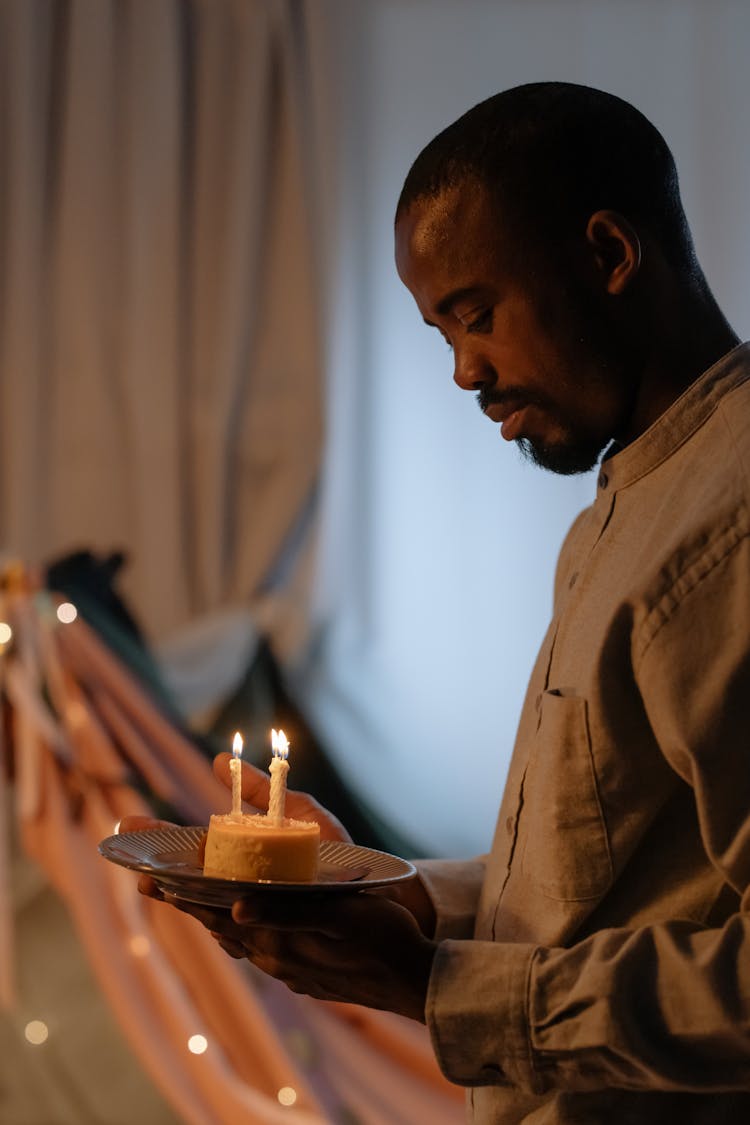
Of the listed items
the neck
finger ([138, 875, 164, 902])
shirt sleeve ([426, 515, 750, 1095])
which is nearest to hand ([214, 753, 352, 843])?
finger ([138, 875, 164, 902])

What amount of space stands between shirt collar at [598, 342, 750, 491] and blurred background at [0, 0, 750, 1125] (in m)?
1.21

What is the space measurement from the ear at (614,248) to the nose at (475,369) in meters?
0.09

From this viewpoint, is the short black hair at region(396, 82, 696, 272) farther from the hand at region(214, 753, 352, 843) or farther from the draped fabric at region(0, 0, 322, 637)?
the draped fabric at region(0, 0, 322, 637)

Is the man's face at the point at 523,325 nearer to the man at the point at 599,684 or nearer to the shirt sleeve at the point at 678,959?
the man at the point at 599,684

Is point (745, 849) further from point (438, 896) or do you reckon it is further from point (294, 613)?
point (294, 613)

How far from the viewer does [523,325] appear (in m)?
0.77

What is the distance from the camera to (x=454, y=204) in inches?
30.8

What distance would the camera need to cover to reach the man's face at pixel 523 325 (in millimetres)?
766

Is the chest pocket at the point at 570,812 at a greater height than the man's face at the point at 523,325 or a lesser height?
lesser

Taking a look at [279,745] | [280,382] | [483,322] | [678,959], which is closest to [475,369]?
[483,322]

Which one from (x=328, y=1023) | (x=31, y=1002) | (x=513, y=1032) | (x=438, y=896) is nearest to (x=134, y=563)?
(x=31, y=1002)

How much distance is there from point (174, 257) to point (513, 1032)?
2.00 m

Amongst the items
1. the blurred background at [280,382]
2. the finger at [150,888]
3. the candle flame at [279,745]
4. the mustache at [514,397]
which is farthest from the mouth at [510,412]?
the blurred background at [280,382]

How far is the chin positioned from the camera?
2.60 ft
